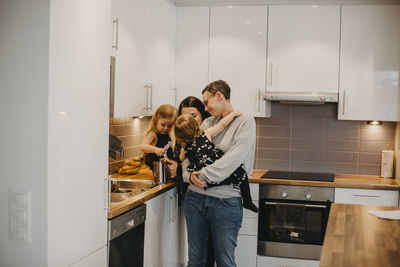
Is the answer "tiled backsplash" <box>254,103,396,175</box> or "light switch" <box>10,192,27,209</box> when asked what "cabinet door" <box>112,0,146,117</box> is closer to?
"light switch" <box>10,192,27,209</box>

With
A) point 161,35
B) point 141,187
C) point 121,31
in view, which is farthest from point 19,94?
point 161,35

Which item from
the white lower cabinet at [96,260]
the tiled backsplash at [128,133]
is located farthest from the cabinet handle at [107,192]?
the tiled backsplash at [128,133]

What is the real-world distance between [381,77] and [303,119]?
791 mm

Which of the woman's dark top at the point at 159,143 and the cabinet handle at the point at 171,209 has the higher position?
the woman's dark top at the point at 159,143

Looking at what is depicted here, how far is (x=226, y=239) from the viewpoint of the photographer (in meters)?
3.12

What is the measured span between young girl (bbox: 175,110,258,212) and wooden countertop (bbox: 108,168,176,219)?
0.30 metres

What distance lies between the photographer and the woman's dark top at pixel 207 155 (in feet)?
9.99

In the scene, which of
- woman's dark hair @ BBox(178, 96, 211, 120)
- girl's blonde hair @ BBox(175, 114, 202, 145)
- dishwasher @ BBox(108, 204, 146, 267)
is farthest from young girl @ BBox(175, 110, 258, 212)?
woman's dark hair @ BBox(178, 96, 211, 120)

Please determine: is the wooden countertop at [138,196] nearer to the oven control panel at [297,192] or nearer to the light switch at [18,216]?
the light switch at [18,216]

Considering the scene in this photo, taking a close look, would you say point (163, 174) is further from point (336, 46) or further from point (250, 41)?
point (336, 46)

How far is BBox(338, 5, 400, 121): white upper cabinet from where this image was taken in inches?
156

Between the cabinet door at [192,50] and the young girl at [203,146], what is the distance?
1.21 metres

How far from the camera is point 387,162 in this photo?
4207 mm

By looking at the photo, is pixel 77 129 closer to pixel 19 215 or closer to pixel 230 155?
pixel 19 215
